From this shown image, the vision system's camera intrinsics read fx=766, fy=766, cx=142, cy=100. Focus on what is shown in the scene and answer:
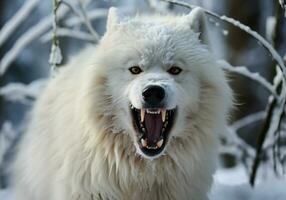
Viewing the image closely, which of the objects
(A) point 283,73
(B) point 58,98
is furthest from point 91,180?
(A) point 283,73

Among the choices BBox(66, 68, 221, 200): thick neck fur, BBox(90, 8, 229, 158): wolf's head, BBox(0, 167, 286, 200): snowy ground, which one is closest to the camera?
BBox(90, 8, 229, 158): wolf's head

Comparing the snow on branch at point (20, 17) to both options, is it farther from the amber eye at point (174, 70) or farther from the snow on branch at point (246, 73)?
the amber eye at point (174, 70)

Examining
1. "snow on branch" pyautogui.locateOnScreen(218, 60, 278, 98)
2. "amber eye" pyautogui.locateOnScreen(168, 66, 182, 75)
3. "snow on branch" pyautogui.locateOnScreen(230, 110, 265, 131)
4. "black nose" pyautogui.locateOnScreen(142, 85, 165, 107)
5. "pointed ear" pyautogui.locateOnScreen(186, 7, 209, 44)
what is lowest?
"black nose" pyautogui.locateOnScreen(142, 85, 165, 107)

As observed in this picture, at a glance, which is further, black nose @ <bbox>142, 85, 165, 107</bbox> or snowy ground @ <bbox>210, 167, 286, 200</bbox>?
snowy ground @ <bbox>210, 167, 286, 200</bbox>

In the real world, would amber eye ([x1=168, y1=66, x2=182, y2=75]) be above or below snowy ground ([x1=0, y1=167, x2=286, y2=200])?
above

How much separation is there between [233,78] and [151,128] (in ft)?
20.9

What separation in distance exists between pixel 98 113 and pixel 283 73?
1.67 m

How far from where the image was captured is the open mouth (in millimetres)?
4801

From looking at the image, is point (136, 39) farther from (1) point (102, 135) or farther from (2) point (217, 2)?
(2) point (217, 2)

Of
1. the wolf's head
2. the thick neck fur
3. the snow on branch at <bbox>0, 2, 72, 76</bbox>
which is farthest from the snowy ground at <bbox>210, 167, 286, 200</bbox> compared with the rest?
the snow on branch at <bbox>0, 2, 72, 76</bbox>

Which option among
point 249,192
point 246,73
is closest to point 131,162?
point 249,192

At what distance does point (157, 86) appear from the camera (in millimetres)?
4590

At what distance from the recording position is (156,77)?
15.4 feet

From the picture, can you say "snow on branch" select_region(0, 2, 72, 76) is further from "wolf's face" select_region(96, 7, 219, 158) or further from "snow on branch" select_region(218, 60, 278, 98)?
"wolf's face" select_region(96, 7, 219, 158)
